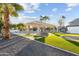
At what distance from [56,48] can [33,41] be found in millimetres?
446

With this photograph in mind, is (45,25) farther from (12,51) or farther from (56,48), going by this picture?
(12,51)

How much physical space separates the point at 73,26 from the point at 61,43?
14.8 inches

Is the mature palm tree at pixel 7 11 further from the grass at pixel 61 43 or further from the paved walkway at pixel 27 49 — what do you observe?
the grass at pixel 61 43

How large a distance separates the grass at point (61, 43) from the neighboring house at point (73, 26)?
23cm

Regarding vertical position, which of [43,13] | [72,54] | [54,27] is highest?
[43,13]

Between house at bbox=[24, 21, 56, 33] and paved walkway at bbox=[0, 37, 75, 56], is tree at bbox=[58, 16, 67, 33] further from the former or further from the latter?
paved walkway at bbox=[0, 37, 75, 56]

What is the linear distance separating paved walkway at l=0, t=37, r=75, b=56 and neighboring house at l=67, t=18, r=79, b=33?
42 cm

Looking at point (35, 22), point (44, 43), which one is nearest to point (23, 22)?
point (35, 22)

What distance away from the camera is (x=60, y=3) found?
4027 millimetres

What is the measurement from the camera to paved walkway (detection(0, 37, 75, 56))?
A: 4.05m

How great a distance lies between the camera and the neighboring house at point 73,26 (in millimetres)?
4050

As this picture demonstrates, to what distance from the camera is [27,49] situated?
13.4 ft

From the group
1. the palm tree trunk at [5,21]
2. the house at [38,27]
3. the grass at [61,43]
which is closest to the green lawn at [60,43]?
the grass at [61,43]

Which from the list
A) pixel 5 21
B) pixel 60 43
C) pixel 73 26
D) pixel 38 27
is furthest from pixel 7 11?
pixel 73 26
